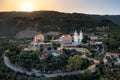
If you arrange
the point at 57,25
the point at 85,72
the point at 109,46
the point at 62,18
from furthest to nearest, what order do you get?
the point at 62,18
the point at 57,25
the point at 109,46
the point at 85,72

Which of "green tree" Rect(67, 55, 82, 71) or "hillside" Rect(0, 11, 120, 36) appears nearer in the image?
"green tree" Rect(67, 55, 82, 71)

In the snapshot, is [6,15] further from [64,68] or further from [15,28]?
[64,68]

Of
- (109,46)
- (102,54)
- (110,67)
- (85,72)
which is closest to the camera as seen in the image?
(85,72)

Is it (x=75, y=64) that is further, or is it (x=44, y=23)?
(x=44, y=23)

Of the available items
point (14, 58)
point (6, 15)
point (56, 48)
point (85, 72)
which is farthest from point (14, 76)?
point (6, 15)

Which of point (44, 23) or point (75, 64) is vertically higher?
point (44, 23)

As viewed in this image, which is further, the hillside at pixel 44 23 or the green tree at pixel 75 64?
the hillside at pixel 44 23

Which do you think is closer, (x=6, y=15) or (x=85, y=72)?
(x=85, y=72)
